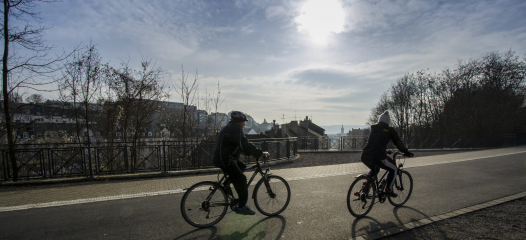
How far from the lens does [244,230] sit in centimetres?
379

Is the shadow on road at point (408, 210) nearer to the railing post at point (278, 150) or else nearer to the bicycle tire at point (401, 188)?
the bicycle tire at point (401, 188)

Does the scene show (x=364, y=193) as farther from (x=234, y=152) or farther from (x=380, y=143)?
(x=234, y=152)

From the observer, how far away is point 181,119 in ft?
48.8

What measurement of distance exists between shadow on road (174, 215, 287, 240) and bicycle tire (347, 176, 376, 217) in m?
1.13

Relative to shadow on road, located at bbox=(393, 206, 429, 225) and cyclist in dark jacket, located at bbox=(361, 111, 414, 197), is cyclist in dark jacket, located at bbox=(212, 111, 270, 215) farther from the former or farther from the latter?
shadow on road, located at bbox=(393, 206, 429, 225)

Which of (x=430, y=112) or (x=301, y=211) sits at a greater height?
(x=430, y=112)

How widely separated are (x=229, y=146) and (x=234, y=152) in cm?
12

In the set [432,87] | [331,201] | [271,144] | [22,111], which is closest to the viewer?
[331,201]

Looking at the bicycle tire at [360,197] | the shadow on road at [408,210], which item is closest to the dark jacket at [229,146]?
the bicycle tire at [360,197]

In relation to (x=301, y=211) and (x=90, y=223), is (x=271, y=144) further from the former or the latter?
(x=90, y=223)

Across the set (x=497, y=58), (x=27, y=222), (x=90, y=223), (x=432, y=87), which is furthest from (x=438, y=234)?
(x=432, y=87)

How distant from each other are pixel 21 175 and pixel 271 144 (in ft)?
29.4

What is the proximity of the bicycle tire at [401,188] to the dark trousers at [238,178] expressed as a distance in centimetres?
268

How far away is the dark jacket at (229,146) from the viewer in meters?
3.89
